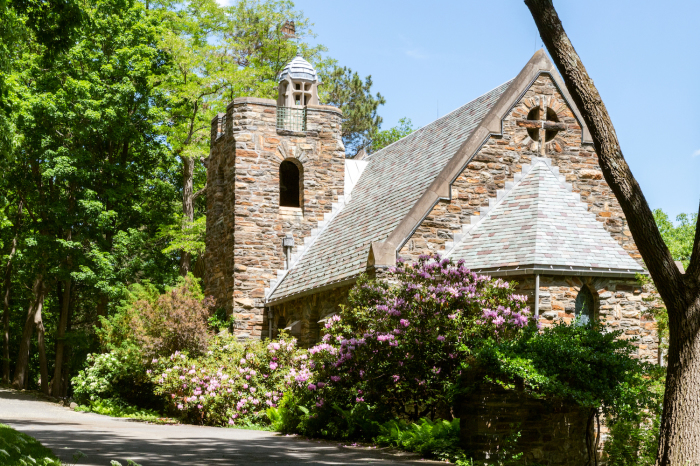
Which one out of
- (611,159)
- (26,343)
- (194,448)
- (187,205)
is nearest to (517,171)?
(611,159)

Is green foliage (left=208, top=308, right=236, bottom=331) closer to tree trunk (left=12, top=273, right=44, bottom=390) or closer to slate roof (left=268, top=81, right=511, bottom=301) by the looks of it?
slate roof (left=268, top=81, right=511, bottom=301)

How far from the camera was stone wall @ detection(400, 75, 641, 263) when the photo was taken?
1816cm

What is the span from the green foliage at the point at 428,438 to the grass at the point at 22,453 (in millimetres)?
5413

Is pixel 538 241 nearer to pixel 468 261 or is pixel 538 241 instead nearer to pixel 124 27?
pixel 468 261

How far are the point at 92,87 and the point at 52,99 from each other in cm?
159

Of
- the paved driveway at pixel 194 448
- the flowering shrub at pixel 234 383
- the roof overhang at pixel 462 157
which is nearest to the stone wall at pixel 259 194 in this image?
the flowering shrub at pixel 234 383

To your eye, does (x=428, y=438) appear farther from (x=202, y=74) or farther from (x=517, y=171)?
(x=202, y=74)

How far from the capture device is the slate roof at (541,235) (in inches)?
647

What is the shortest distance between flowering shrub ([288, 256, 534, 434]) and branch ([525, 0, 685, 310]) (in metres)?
3.60

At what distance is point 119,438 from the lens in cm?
1287

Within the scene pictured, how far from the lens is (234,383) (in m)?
18.5

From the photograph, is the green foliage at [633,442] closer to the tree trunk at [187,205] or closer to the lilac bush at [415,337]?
the lilac bush at [415,337]

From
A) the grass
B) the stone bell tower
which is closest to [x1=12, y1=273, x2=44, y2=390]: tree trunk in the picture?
the stone bell tower

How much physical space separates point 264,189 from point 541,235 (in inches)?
414
